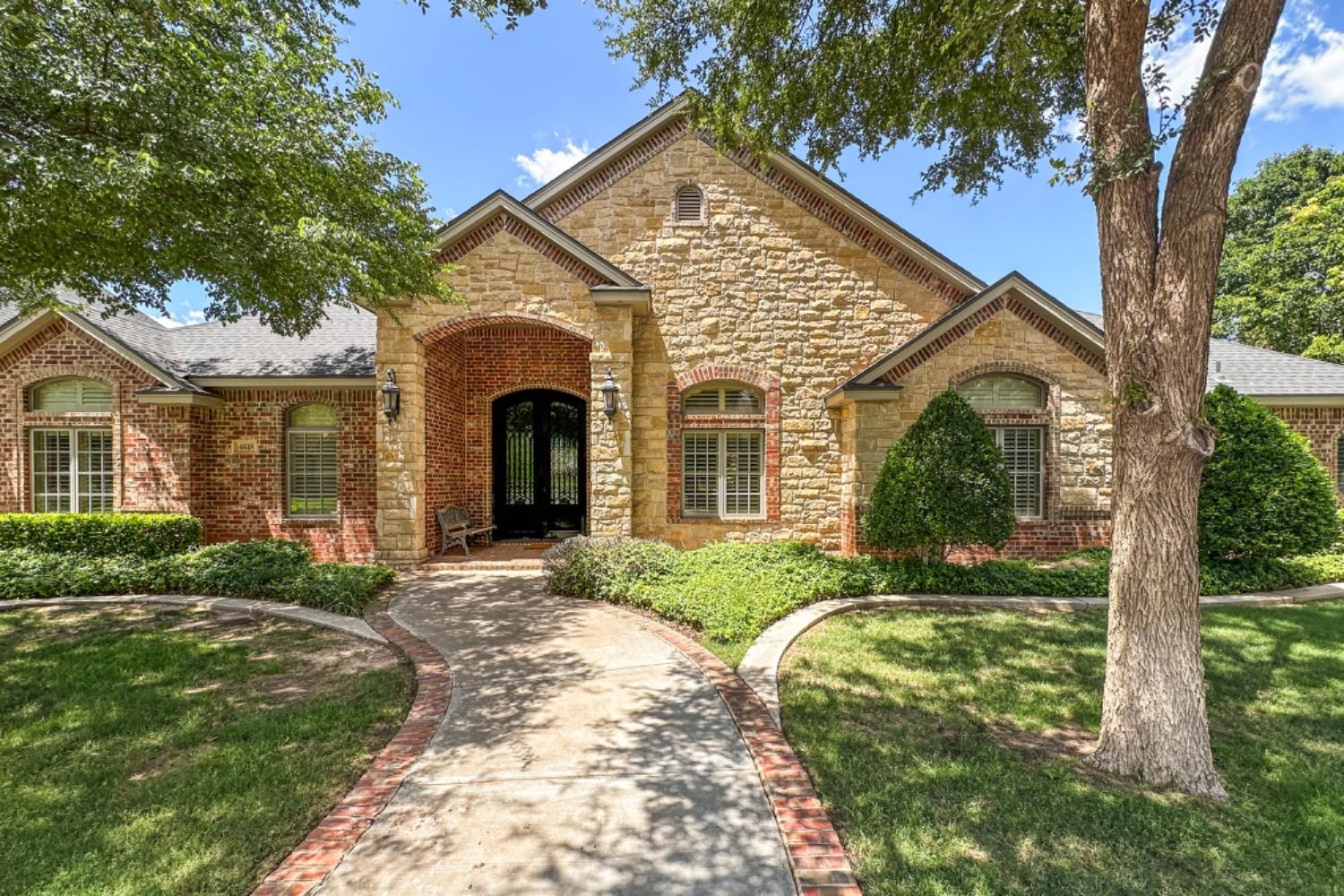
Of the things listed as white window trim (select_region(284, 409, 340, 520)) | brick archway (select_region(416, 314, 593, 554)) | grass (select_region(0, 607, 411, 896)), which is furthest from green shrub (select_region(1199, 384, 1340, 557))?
white window trim (select_region(284, 409, 340, 520))

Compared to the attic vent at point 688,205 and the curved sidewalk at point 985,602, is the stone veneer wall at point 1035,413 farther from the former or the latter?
the attic vent at point 688,205

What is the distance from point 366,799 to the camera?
3230 mm

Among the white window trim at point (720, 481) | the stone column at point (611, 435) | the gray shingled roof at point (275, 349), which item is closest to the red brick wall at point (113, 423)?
the gray shingled roof at point (275, 349)

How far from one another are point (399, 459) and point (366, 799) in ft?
22.1

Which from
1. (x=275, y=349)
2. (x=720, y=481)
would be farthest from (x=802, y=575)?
(x=275, y=349)

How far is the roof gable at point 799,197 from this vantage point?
35.5 ft

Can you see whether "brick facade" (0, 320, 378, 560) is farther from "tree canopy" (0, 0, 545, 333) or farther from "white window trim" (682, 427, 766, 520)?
"white window trim" (682, 427, 766, 520)

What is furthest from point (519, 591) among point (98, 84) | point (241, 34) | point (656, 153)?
point (656, 153)

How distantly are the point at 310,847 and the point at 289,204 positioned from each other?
6.06m

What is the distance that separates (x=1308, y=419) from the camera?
11219 millimetres

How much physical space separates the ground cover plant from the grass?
114 inches

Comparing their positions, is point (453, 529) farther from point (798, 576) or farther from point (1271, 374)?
point (1271, 374)

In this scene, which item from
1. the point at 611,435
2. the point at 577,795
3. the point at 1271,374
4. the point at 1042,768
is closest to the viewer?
the point at 577,795

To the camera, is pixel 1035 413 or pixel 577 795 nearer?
pixel 577 795
